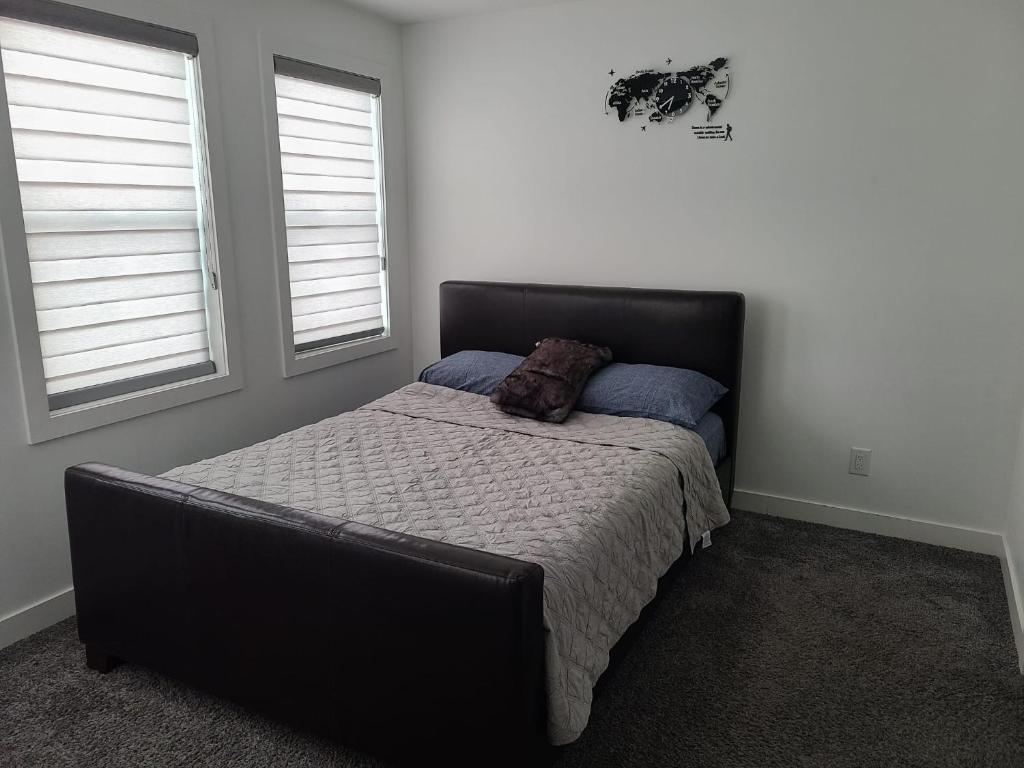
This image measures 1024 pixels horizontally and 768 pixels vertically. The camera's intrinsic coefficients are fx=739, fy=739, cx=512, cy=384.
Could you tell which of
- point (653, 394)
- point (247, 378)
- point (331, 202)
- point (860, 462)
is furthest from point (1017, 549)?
point (331, 202)

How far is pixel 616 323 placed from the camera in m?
3.48

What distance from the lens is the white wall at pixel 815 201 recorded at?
9.41ft

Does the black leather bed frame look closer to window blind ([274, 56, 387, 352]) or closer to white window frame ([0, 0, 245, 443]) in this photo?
white window frame ([0, 0, 245, 443])

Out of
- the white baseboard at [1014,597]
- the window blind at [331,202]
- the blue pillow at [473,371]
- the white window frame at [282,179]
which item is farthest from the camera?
the blue pillow at [473,371]

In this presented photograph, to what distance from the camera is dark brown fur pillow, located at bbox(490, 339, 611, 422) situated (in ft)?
10.1

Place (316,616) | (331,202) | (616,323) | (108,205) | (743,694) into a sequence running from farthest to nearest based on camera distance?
(331,202) < (616,323) < (108,205) < (743,694) < (316,616)

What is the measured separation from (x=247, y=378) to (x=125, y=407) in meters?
0.58

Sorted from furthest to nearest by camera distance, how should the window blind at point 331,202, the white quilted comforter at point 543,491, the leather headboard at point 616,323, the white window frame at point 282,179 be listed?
the window blind at point 331,202
the leather headboard at point 616,323
the white window frame at point 282,179
the white quilted comforter at point 543,491

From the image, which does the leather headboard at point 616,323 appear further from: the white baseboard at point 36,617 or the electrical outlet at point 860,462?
the white baseboard at point 36,617

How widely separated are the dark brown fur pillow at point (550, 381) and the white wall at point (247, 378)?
3.33ft

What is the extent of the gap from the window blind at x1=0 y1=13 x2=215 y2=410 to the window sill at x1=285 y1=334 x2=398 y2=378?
18.4 inches

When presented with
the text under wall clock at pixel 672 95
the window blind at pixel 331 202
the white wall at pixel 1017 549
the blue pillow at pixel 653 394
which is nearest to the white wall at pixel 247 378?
the window blind at pixel 331 202

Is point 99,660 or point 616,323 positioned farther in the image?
point 616,323

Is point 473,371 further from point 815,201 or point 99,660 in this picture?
point 99,660
